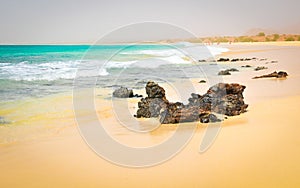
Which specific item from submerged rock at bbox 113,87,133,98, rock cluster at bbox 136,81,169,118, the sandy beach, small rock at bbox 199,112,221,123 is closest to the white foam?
submerged rock at bbox 113,87,133,98

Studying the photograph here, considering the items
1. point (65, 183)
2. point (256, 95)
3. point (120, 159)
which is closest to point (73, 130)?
point (120, 159)

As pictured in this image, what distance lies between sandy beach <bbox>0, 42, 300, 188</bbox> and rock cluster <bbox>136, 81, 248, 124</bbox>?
7.2 inches

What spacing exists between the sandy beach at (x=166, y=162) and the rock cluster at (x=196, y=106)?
0.60 feet

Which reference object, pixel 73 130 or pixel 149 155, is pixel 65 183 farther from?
pixel 73 130

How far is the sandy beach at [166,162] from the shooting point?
3.02 m

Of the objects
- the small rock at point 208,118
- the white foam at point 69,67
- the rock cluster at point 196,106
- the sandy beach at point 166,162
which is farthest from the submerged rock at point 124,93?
the white foam at point 69,67

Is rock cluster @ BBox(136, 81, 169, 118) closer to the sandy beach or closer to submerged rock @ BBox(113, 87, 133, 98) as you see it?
the sandy beach

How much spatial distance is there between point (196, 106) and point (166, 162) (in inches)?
63.3

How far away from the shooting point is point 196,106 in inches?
192

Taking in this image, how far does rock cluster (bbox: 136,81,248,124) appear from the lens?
4.75 meters

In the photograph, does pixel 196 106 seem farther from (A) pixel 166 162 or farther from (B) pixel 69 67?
Result: (B) pixel 69 67

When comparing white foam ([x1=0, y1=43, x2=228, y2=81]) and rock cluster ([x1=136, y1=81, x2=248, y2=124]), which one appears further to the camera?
white foam ([x1=0, y1=43, x2=228, y2=81])

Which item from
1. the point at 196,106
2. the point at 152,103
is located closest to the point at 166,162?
the point at 196,106

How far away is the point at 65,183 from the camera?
301 centimetres
